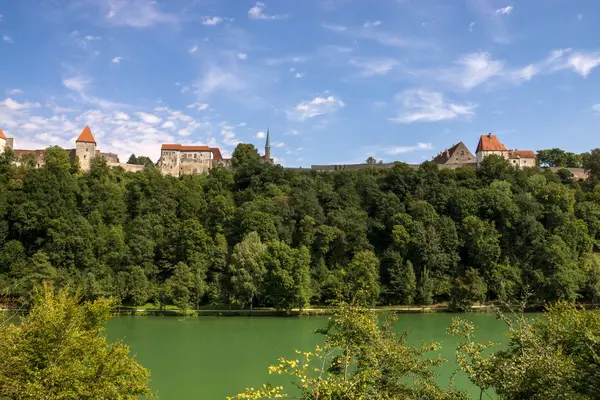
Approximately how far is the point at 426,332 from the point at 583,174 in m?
45.7

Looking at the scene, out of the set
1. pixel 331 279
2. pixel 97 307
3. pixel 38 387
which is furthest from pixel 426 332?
pixel 38 387

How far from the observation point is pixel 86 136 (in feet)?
196

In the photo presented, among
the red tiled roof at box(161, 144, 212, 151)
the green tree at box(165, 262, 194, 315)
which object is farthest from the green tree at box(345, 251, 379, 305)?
the red tiled roof at box(161, 144, 212, 151)

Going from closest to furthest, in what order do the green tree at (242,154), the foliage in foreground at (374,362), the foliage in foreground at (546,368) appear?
the foliage in foreground at (546,368), the foliage in foreground at (374,362), the green tree at (242,154)

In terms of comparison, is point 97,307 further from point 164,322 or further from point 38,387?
point 164,322

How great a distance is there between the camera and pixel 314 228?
43.3m

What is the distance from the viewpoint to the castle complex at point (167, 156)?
59.3 metres

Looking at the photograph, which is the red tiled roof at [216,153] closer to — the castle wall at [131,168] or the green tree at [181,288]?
the castle wall at [131,168]

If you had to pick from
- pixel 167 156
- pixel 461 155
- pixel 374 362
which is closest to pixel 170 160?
pixel 167 156

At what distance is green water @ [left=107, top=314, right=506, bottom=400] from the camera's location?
17.6m

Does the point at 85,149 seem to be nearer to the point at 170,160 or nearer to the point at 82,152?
the point at 82,152

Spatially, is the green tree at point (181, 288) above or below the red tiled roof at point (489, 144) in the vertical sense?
below

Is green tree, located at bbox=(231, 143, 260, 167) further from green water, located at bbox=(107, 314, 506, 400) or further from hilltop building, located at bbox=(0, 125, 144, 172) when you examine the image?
green water, located at bbox=(107, 314, 506, 400)

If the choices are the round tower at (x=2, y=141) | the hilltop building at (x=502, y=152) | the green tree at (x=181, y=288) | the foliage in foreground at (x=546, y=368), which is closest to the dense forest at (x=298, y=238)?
the green tree at (x=181, y=288)
